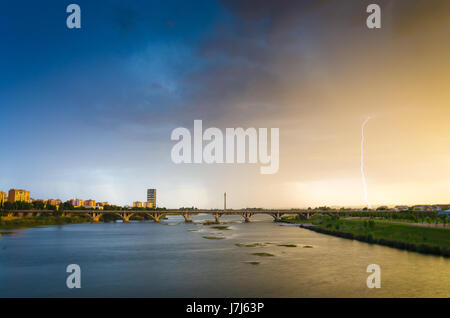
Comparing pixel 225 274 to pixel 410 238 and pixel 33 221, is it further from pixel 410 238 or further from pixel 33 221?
pixel 33 221

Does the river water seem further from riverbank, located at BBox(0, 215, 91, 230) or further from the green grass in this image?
riverbank, located at BBox(0, 215, 91, 230)

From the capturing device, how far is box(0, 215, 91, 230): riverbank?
143m

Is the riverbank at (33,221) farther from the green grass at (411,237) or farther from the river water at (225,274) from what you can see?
the green grass at (411,237)

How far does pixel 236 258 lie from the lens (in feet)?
186

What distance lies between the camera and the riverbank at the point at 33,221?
143 m

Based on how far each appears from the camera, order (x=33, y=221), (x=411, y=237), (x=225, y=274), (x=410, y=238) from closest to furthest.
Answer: (x=225, y=274) < (x=410, y=238) < (x=411, y=237) < (x=33, y=221)

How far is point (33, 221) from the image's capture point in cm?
16112

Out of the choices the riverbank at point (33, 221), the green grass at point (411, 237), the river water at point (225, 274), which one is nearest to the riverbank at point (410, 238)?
the green grass at point (411, 237)

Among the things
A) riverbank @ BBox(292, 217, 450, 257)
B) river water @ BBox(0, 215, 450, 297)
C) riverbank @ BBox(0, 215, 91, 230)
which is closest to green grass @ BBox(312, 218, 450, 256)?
riverbank @ BBox(292, 217, 450, 257)

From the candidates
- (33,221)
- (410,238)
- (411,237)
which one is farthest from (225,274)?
(33,221)

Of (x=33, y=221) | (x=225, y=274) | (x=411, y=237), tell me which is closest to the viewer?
(x=225, y=274)

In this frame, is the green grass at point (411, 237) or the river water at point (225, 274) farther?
the green grass at point (411, 237)
